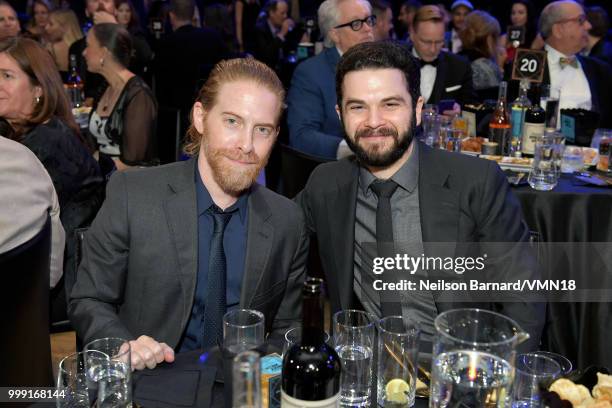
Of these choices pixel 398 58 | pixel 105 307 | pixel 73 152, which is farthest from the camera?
pixel 73 152

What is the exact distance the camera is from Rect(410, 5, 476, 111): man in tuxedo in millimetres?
4785

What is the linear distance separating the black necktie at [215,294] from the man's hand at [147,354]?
1.38 ft

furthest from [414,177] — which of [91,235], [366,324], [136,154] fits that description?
[136,154]

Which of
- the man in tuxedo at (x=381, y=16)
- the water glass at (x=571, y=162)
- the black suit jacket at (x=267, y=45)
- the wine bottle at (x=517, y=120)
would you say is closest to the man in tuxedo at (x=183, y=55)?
the man in tuxedo at (x=381, y=16)

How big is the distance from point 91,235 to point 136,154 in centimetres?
235

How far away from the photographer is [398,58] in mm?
2092

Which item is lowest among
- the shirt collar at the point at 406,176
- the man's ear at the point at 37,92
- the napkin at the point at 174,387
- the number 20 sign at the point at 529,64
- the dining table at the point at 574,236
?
the dining table at the point at 574,236

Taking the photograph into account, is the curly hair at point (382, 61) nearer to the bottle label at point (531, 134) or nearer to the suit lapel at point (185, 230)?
the suit lapel at point (185, 230)

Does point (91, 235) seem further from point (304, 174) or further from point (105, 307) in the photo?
point (304, 174)

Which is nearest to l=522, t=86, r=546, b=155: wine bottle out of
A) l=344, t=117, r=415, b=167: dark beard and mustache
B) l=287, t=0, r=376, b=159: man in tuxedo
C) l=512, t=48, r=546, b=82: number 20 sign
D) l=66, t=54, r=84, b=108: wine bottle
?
l=512, t=48, r=546, b=82: number 20 sign

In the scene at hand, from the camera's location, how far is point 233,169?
189cm

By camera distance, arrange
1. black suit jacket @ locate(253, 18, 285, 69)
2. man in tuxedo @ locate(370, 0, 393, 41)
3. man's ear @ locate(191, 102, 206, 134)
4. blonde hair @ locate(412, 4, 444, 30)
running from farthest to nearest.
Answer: black suit jacket @ locate(253, 18, 285, 69) → man in tuxedo @ locate(370, 0, 393, 41) → blonde hair @ locate(412, 4, 444, 30) → man's ear @ locate(191, 102, 206, 134)

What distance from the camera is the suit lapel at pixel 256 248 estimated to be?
1.90 meters

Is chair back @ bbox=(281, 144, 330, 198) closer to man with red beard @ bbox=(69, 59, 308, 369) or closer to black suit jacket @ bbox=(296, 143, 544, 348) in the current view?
black suit jacket @ bbox=(296, 143, 544, 348)
